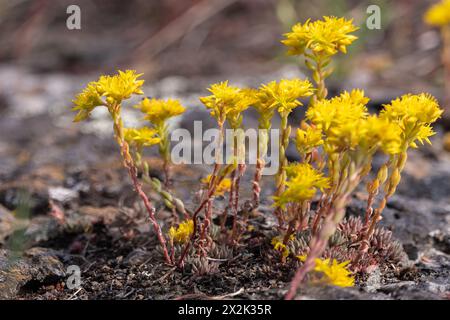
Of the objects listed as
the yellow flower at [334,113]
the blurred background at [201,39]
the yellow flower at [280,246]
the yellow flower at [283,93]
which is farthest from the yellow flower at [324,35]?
the blurred background at [201,39]

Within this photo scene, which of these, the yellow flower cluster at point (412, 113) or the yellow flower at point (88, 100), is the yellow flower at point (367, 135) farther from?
the yellow flower at point (88, 100)

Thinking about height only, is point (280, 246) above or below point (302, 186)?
below

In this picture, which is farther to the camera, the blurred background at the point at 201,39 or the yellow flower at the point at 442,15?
the blurred background at the point at 201,39

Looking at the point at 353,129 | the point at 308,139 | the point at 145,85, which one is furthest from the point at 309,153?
the point at 145,85

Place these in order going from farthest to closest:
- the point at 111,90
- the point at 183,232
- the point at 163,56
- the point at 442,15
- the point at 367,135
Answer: the point at 163,56, the point at 442,15, the point at 183,232, the point at 111,90, the point at 367,135

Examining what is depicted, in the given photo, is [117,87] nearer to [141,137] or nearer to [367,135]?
[141,137]

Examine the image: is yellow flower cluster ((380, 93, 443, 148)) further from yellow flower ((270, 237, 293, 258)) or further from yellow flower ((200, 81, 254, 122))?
yellow flower ((270, 237, 293, 258))

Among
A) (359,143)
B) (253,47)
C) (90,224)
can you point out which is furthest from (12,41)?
(359,143)

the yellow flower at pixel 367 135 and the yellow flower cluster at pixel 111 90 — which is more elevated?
the yellow flower cluster at pixel 111 90
